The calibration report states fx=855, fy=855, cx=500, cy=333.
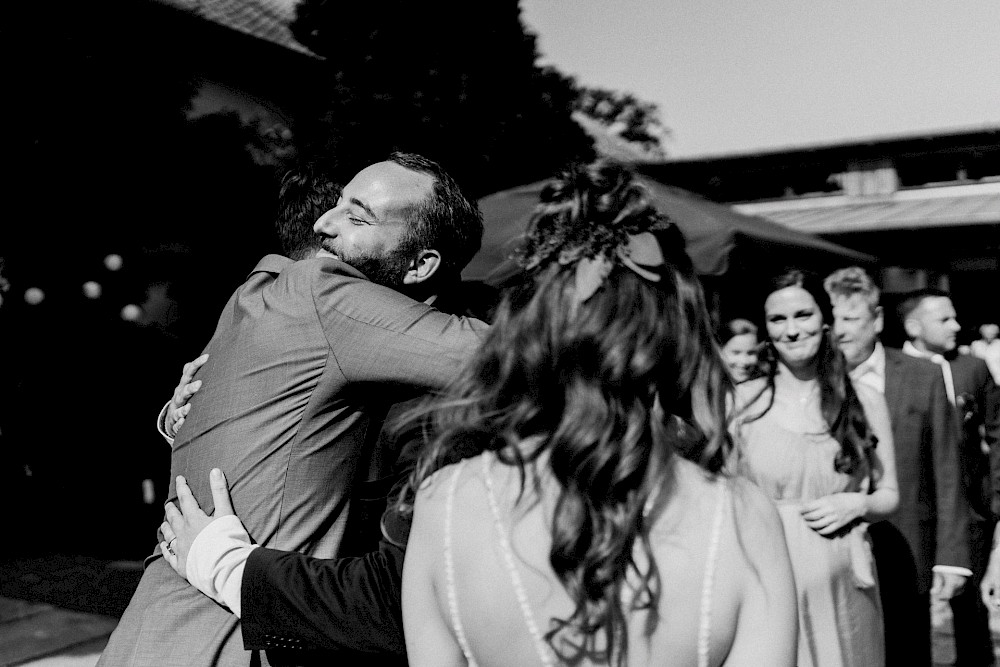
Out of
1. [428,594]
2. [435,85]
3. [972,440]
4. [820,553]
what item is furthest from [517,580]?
[435,85]

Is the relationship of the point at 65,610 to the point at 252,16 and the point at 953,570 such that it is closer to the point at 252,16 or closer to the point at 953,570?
the point at 953,570

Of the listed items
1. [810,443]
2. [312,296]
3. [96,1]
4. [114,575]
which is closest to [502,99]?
[96,1]

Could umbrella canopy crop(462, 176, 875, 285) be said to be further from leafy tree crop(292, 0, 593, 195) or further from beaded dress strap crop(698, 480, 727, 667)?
beaded dress strap crop(698, 480, 727, 667)

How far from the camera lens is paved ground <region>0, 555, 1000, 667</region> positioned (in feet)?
15.9

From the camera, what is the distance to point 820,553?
122 inches

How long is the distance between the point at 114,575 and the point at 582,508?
21.8 feet

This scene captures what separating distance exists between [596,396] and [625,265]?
0.19 metres

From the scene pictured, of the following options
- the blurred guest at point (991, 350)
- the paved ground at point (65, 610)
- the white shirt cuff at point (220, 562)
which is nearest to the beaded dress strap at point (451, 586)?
the white shirt cuff at point (220, 562)

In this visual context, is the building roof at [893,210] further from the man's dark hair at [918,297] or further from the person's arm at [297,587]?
the person's arm at [297,587]

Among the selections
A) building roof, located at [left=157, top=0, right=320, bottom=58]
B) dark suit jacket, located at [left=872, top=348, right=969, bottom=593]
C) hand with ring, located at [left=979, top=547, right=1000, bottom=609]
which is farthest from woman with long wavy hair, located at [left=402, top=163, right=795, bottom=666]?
building roof, located at [left=157, top=0, right=320, bottom=58]

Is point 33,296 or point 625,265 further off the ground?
point 33,296

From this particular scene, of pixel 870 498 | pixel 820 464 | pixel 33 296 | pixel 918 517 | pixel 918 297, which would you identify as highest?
pixel 33 296

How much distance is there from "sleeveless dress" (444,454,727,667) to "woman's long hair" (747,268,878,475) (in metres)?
2.31

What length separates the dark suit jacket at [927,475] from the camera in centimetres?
396
